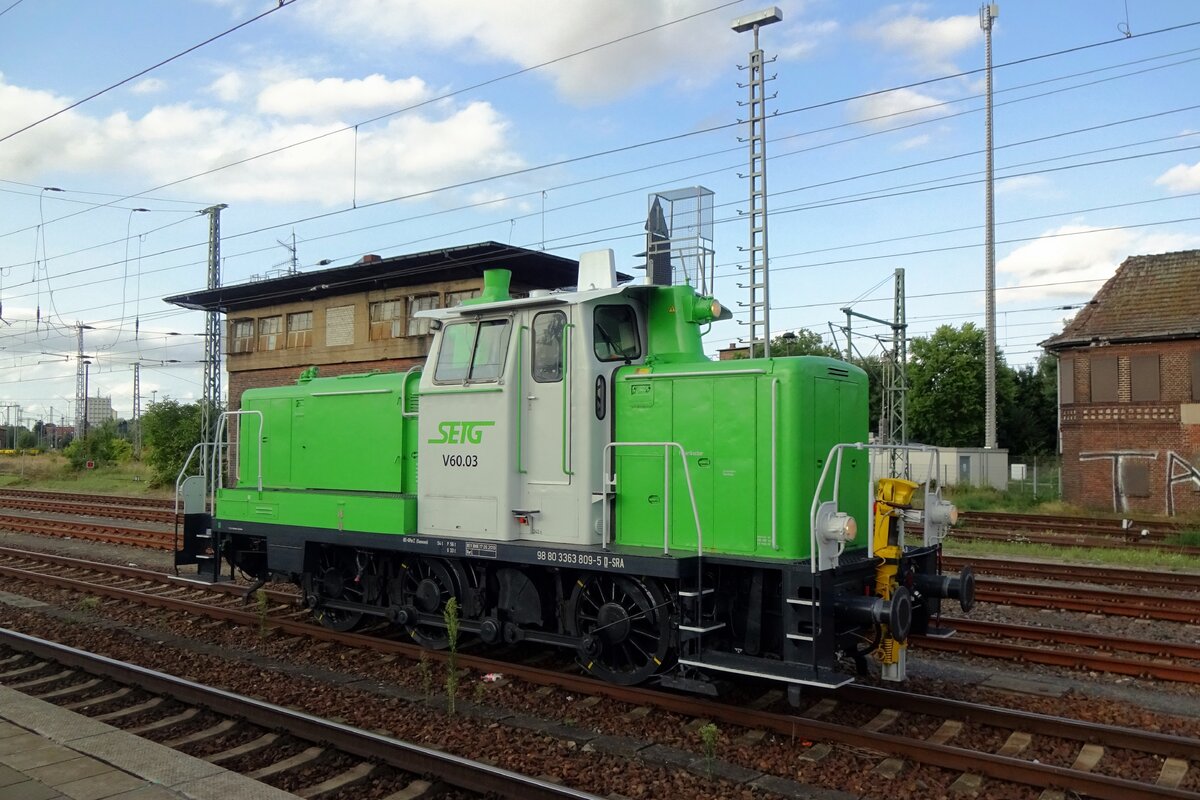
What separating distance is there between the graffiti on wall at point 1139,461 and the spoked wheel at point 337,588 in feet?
78.3

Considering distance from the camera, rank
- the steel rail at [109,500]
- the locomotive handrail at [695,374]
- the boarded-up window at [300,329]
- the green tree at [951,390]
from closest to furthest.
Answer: the locomotive handrail at [695,374]
the steel rail at [109,500]
the boarded-up window at [300,329]
the green tree at [951,390]

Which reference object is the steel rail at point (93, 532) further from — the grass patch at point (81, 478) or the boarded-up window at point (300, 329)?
the boarded-up window at point (300, 329)

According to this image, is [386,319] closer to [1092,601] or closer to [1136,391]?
[1092,601]

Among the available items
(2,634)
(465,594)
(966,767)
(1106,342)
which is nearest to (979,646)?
(966,767)

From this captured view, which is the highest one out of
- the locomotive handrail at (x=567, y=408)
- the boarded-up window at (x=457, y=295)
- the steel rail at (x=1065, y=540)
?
the boarded-up window at (x=457, y=295)

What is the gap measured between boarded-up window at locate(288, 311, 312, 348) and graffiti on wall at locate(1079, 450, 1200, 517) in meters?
26.0

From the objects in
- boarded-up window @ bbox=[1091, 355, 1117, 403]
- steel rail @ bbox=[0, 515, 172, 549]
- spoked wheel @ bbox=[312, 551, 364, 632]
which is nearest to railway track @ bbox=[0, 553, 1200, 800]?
spoked wheel @ bbox=[312, 551, 364, 632]

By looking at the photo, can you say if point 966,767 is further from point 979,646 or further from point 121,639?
point 121,639

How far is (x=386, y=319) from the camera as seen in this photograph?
27.8 m

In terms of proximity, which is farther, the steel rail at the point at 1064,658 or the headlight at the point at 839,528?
the steel rail at the point at 1064,658

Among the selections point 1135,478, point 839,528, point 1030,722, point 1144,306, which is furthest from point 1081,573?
point 1144,306

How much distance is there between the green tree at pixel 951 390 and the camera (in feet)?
163

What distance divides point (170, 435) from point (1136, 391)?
35.5 m

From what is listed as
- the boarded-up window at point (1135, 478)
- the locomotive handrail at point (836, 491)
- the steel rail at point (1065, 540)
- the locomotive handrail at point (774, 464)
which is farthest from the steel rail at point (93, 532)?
the boarded-up window at point (1135, 478)
